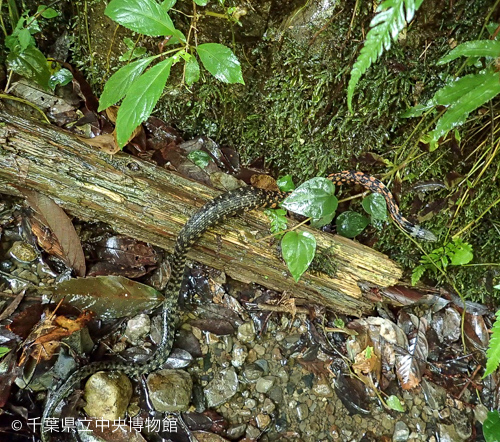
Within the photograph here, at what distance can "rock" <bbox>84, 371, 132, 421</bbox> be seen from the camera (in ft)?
10.8

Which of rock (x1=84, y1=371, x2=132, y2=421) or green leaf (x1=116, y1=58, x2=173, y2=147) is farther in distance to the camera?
rock (x1=84, y1=371, x2=132, y2=421)

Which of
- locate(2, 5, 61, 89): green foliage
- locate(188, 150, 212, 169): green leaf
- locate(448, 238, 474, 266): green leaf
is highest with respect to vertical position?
locate(2, 5, 61, 89): green foliage

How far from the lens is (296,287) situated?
3836mm

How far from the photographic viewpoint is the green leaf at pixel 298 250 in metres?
3.12

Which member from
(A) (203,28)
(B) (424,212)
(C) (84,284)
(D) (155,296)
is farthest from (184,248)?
(B) (424,212)

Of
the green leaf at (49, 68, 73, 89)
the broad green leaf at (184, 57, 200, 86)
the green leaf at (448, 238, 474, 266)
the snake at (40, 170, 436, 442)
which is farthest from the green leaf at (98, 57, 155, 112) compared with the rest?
the green leaf at (448, 238, 474, 266)

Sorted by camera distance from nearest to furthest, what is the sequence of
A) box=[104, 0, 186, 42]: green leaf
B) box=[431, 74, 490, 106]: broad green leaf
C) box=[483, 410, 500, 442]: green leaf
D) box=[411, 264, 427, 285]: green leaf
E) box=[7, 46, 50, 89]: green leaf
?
1. box=[431, 74, 490, 106]: broad green leaf
2. box=[104, 0, 186, 42]: green leaf
3. box=[483, 410, 500, 442]: green leaf
4. box=[7, 46, 50, 89]: green leaf
5. box=[411, 264, 427, 285]: green leaf

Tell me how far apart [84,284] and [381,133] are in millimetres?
3011

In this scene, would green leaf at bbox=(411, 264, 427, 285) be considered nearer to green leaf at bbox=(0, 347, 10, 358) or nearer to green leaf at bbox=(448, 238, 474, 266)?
green leaf at bbox=(448, 238, 474, 266)

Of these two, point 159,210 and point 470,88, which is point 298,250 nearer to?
point 159,210

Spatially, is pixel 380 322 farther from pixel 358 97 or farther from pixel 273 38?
pixel 273 38

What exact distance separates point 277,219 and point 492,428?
96.9 inches

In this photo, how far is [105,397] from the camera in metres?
3.31

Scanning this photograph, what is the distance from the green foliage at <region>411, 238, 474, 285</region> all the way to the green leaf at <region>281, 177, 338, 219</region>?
4.05ft
